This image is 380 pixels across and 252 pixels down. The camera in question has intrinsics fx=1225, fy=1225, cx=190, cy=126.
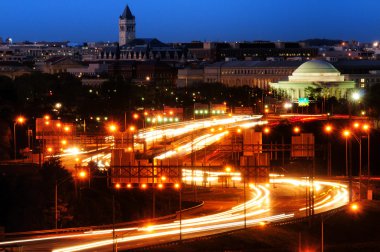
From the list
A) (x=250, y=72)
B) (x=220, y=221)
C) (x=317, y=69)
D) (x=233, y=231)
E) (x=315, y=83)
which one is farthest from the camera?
(x=250, y=72)

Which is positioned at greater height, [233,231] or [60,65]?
[60,65]

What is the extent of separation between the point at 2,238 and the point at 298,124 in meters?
37.4

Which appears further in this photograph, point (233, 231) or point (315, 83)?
point (315, 83)

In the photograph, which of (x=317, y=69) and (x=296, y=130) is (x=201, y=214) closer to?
(x=296, y=130)

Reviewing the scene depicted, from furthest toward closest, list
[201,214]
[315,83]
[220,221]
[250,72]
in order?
[250,72], [315,83], [201,214], [220,221]

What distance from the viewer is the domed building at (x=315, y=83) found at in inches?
4375

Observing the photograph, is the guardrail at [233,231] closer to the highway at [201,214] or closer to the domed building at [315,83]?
the highway at [201,214]

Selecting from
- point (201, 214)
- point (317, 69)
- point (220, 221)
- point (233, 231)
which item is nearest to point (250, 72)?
point (317, 69)

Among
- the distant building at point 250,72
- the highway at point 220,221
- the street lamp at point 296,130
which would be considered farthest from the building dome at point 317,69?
the highway at point 220,221

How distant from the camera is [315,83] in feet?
370

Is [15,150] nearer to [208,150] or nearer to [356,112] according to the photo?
[208,150]

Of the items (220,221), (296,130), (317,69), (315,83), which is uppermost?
(317,69)

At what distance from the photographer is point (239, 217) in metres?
33.7

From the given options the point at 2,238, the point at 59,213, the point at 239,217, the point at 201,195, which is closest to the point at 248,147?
the point at 201,195
